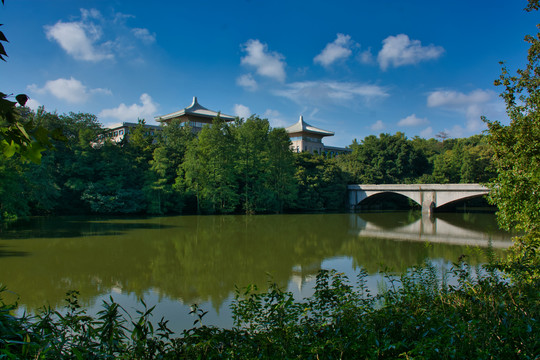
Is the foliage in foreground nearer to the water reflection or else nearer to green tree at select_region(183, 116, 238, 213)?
the water reflection

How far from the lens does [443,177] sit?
37.7m

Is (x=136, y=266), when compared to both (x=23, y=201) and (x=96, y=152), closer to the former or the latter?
(x=23, y=201)

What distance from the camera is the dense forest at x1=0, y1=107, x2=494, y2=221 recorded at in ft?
78.7

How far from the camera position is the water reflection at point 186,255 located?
7.77m

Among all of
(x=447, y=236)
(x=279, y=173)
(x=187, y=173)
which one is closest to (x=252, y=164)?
(x=279, y=173)

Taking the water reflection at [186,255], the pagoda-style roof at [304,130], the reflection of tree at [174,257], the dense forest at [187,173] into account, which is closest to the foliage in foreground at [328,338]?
the water reflection at [186,255]

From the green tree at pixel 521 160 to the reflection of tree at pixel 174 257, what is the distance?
110 inches

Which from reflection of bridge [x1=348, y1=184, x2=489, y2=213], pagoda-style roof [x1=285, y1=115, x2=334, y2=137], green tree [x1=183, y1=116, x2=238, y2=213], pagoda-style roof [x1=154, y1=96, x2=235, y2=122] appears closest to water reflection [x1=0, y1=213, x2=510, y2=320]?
green tree [x1=183, y1=116, x2=238, y2=213]

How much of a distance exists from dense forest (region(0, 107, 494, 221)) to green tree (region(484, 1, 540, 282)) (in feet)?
61.1

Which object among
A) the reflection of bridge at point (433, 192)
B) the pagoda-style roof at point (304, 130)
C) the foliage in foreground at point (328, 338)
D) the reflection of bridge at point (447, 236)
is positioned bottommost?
the reflection of bridge at point (447, 236)

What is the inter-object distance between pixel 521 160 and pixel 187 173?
23.7 meters

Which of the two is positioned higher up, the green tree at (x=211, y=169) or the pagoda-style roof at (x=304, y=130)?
the pagoda-style roof at (x=304, y=130)

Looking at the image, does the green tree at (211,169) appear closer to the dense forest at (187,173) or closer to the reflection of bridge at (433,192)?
the dense forest at (187,173)

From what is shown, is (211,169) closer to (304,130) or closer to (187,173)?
(187,173)
